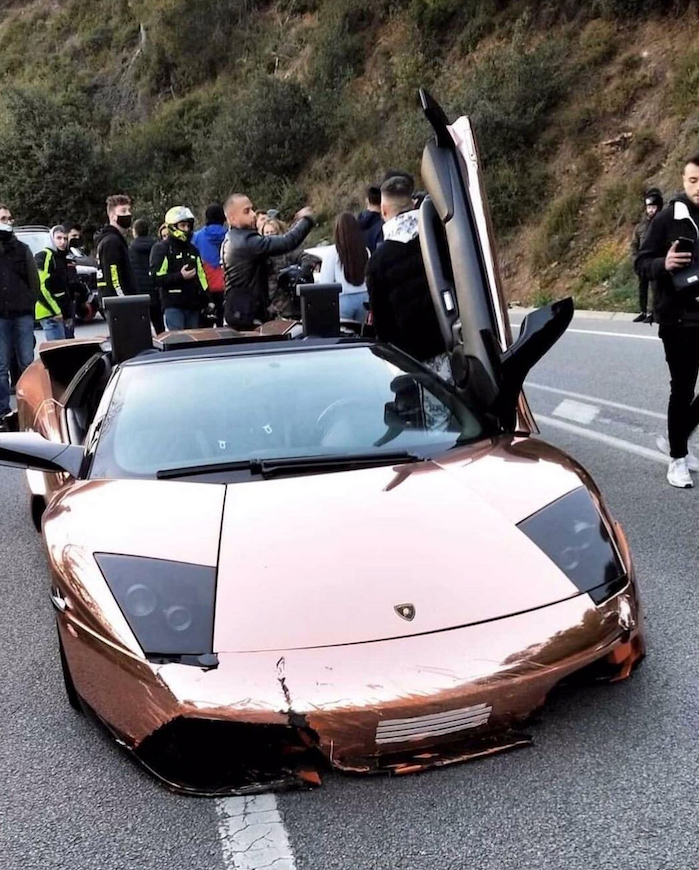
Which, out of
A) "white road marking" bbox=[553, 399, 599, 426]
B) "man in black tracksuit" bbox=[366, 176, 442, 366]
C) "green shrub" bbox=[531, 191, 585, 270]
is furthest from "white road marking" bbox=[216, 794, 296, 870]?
"green shrub" bbox=[531, 191, 585, 270]

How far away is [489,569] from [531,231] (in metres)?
17.4

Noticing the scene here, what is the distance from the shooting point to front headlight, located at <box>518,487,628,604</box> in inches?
101

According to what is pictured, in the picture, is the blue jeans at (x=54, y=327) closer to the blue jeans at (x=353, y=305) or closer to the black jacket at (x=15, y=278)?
the black jacket at (x=15, y=278)

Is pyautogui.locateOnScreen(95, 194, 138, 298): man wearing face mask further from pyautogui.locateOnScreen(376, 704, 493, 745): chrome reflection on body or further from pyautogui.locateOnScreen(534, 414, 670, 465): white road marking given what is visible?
A: pyautogui.locateOnScreen(376, 704, 493, 745): chrome reflection on body

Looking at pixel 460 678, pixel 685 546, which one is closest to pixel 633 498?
pixel 685 546

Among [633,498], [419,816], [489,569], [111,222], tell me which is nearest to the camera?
[419,816]

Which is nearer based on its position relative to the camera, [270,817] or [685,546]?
[270,817]

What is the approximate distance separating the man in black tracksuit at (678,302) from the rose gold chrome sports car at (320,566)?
158 centimetres

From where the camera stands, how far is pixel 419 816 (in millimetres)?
2242

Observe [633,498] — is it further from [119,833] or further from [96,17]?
[96,17]

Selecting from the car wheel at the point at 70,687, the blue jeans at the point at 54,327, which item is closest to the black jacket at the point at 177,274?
the blue jeans at the point at 54,327

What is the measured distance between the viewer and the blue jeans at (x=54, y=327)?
9.41 meters

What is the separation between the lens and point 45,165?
108 ft

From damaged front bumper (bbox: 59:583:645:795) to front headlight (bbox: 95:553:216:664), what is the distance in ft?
0.23
